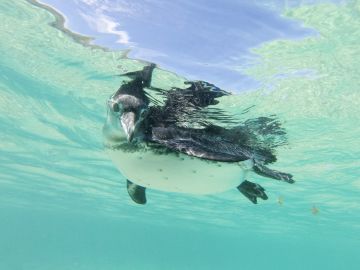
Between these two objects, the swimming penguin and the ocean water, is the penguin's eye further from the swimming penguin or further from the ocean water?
the ocean water

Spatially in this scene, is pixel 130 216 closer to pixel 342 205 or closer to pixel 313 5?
pixel 342 205

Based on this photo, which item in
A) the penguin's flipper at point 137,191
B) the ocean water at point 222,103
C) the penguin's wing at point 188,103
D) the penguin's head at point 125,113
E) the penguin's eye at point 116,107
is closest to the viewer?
the penguin's head at point 125,113

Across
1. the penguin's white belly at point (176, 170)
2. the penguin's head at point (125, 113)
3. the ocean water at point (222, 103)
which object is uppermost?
the ocean water at point (222, 103)

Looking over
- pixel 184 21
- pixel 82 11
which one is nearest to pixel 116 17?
pixel 82 11

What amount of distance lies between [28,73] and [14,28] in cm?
337

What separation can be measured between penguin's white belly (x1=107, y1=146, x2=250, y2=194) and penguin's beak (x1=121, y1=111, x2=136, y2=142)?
2.68 ft

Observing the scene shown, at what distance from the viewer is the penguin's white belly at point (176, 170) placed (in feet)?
20.7

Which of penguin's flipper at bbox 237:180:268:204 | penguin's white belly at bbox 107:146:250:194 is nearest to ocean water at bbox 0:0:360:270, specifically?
penguin's flipper at bbox 237:180:268:204

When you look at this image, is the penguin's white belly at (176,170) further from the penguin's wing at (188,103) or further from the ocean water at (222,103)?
the ocean water at (222,103)

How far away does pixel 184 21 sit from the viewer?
849cm

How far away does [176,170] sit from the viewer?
652 centimetres

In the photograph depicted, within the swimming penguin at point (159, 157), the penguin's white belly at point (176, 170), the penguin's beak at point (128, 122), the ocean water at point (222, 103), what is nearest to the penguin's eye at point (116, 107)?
the swimming penguin at point (159, 157)

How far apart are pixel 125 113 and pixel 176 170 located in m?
1.47

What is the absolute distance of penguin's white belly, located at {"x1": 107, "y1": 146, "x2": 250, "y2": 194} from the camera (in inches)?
248
